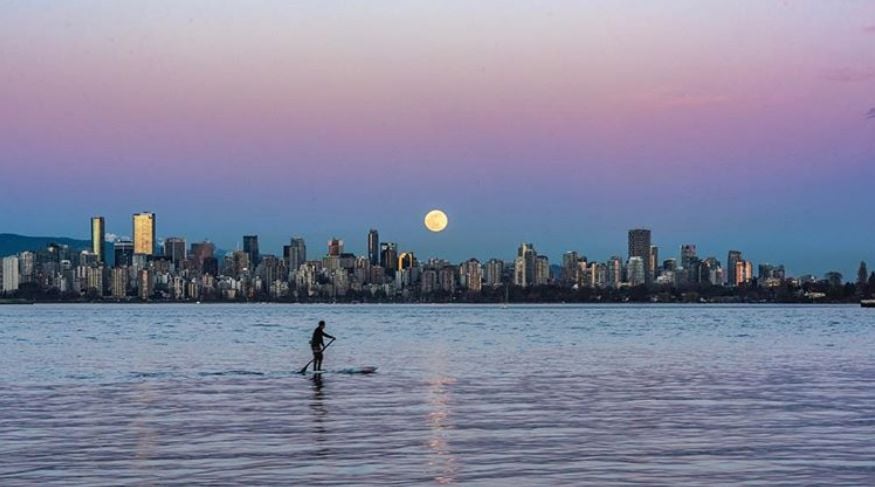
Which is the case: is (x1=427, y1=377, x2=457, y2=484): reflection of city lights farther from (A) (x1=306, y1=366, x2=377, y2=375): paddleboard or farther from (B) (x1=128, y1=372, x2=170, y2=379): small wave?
(B) (x1=128, y1=372, x2=170, y2=379): small wave

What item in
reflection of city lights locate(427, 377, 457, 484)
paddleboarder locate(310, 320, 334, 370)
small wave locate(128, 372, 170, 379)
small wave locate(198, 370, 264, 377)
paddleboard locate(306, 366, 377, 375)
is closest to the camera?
reflection of city lights locate(427, 377, 457, 484)

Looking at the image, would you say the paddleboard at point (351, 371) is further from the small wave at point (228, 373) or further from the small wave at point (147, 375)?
the small wave at point (147, 375)

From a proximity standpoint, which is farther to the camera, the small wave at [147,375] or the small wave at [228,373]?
the small wave at [228,373]

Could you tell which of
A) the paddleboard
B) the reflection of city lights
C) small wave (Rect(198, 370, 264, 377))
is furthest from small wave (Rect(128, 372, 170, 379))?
the reflection of city lights

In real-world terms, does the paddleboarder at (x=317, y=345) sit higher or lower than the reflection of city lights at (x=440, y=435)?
higher

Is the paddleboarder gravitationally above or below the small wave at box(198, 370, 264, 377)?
above

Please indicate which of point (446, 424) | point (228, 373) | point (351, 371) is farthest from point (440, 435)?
point (228, 373)

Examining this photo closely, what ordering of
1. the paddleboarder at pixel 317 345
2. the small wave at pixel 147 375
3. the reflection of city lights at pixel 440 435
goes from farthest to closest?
the paddleboarder at pixel 317 345 → the small wave at pixel 147 375 → the reflection of city lights at pixel 440 435

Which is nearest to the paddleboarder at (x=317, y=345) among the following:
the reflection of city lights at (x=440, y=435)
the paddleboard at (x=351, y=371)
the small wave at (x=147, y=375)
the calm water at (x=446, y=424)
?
the paddleboard at (x=351, y=371)

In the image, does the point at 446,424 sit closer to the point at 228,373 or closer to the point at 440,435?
the point at 440,435

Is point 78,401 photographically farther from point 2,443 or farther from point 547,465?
point 547,465

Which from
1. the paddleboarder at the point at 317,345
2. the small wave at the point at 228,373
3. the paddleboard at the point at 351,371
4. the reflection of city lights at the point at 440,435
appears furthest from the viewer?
the paddleboarder at the point at 317,345

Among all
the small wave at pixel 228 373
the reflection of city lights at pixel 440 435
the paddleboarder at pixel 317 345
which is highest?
the paddleboarder at pixel 317 345

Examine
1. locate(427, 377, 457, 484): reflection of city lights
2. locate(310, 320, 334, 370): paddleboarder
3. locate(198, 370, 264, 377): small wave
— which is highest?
locate(310, 320, 334, 370): paddleboarder
